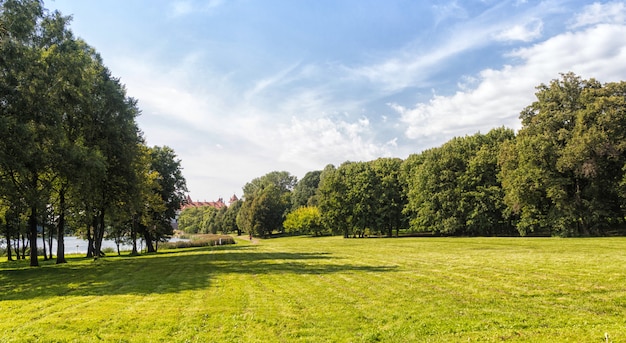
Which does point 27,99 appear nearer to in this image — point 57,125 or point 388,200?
point 57,125

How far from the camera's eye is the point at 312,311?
1067cm

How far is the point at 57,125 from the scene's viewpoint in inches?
911

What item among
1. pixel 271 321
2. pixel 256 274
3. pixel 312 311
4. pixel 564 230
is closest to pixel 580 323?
pixel 312 311

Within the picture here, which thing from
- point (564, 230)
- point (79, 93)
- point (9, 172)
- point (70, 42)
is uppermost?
point (70, 42)

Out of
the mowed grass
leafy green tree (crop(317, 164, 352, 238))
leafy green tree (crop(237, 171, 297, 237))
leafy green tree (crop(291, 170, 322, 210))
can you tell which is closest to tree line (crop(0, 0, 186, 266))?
the mowed grass

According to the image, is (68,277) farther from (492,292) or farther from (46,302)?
(492,292)

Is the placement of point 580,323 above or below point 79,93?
below

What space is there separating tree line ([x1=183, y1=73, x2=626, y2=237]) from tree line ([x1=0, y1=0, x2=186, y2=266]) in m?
40.9

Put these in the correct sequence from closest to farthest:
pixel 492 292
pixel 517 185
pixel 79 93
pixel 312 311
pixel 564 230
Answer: pixel 312 311
pixel 492 292
pixel 79 93
pixel 564 230
pixel 517 185

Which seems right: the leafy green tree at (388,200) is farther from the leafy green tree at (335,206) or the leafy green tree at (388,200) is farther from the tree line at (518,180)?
the leafy green tree at (335,206)

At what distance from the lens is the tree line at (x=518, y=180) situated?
40.7 metres

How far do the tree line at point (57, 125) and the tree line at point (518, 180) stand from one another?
134ft

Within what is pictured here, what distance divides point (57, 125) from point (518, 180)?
148ft

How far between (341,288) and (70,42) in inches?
1052
